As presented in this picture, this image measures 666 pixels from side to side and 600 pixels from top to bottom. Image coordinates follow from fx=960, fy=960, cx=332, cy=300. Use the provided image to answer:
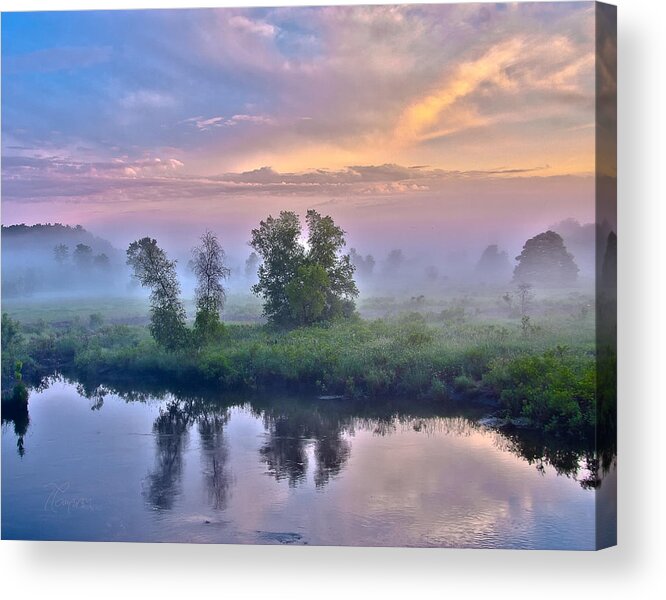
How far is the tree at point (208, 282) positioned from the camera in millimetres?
7949

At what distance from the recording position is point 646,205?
7250 millimetres

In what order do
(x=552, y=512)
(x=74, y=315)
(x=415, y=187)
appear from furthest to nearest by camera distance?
(x=74, y=315) < (x=415, y=187) < (x=552, y=512)

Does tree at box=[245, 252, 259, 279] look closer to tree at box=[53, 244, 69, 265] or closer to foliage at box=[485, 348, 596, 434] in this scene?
tree at box=[53, 244, 69, 265]

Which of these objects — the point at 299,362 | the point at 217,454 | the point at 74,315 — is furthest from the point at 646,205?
the point at 74,315

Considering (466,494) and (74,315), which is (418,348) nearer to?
(466,494)

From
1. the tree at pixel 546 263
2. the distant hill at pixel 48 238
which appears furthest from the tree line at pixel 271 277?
the tree at pixel 546 263

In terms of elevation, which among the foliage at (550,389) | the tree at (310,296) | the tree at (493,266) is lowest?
the foliage at (550,389)

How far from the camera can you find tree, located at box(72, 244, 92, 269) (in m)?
8.12

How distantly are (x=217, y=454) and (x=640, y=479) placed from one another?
130 inches

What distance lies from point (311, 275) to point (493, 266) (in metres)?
1.53

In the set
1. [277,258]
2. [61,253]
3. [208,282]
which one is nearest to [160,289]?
[208,282]

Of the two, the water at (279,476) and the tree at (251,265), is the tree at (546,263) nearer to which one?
the water at (279,476)
